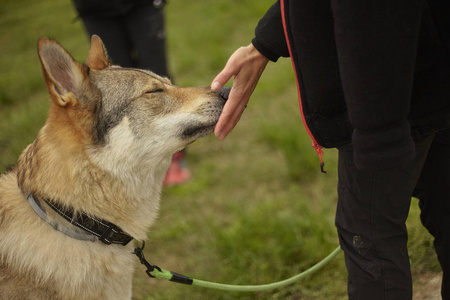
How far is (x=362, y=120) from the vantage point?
A: 1062 mm

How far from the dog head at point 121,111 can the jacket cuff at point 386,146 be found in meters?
0.99

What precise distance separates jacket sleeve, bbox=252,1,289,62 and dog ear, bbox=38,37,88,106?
0.82m

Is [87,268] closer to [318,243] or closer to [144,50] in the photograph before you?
[318,243]

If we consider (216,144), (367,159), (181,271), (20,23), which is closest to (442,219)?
(367,159)

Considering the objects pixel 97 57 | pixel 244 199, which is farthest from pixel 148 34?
pixel 244 199

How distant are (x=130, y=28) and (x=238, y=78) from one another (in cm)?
171

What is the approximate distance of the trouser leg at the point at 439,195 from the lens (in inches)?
59.0

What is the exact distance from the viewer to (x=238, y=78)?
175cm

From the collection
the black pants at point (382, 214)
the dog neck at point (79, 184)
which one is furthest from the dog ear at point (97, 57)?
the black pants at point (382, 214)

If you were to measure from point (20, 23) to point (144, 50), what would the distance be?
270 inches

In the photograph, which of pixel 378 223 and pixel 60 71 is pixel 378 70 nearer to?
pixel 378 223

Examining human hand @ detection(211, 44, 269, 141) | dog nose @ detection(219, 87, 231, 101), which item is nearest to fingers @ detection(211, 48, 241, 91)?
human hand @ detection(211, 44, 269, 141)

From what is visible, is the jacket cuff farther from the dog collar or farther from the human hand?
the dog collar

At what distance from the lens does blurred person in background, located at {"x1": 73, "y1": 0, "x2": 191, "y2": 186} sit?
290 centimetres
